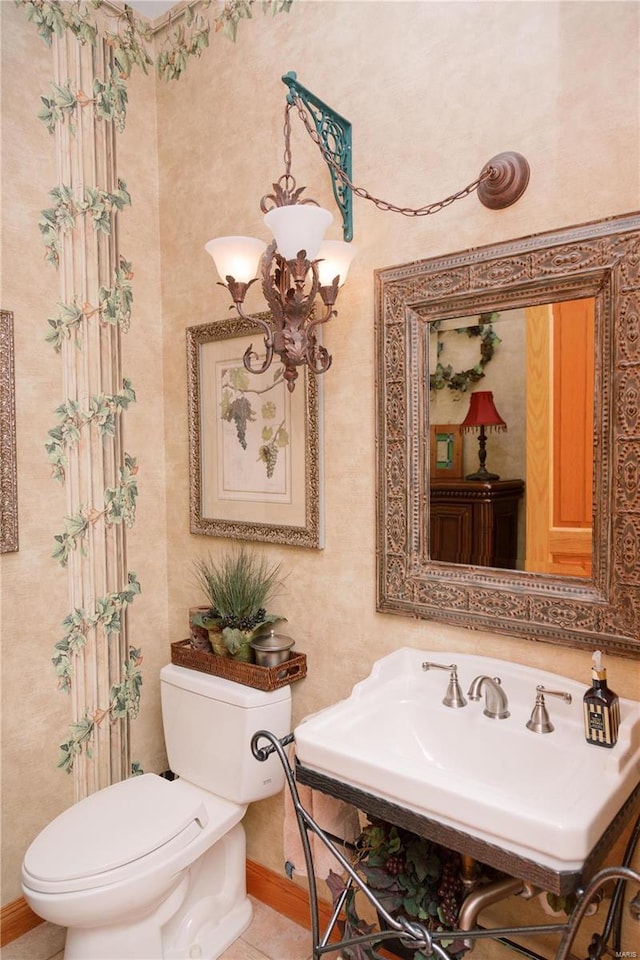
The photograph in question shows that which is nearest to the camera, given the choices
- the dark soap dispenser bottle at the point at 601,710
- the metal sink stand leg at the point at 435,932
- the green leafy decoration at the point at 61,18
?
the metal sink stand leg at the point at 435,932

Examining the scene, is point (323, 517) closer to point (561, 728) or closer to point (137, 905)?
point (561, 728)

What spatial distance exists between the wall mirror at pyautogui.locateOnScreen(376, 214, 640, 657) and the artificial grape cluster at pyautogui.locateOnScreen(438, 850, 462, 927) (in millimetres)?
493

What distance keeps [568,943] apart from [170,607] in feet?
5.44

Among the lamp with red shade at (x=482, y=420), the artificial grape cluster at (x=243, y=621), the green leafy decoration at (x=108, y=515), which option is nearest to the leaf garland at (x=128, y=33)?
the green leafy decoration at (x=108, y=515)

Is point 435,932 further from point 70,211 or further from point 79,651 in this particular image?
point 70,211

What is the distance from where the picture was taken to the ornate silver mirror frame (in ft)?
5.90

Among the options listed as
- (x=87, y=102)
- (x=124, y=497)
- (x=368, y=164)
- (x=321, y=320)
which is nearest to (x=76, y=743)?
(x=124, y=497)

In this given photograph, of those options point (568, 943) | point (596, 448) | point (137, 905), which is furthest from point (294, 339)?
point (137, 905)

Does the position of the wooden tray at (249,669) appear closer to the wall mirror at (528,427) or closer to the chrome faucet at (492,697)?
the wall mirror at (528,427)

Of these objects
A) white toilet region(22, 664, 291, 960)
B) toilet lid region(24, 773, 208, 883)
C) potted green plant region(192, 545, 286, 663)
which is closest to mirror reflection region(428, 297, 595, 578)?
potted green plant region(192, 545, 286, 663)

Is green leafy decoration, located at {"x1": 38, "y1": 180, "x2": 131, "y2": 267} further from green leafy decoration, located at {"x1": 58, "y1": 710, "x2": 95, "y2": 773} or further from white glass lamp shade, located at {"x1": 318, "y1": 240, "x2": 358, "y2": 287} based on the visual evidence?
green leafy decoration, located at {"x1": 58, "y1": 710, "x2": 95, "y2": 773}

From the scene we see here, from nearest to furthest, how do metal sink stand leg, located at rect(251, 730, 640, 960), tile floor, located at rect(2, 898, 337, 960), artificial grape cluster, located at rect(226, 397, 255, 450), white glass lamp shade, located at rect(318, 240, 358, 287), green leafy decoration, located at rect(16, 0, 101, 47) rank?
1. metal sink stand leg, located at rect(251, 730, 640, 960)
2. white glass lamp shade, located at rect(318, 240, 358, 287)
3. tile floor, located at rect(2, 898, 337, 960)
4. green leafy decoration, located at rect(16, 0, 101, 47)
5. artificial grape cluster, located at rect(226, 397, 255, 450)

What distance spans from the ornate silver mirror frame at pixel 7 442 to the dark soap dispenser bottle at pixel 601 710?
1.60 meters

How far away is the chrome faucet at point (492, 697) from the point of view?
134cm
